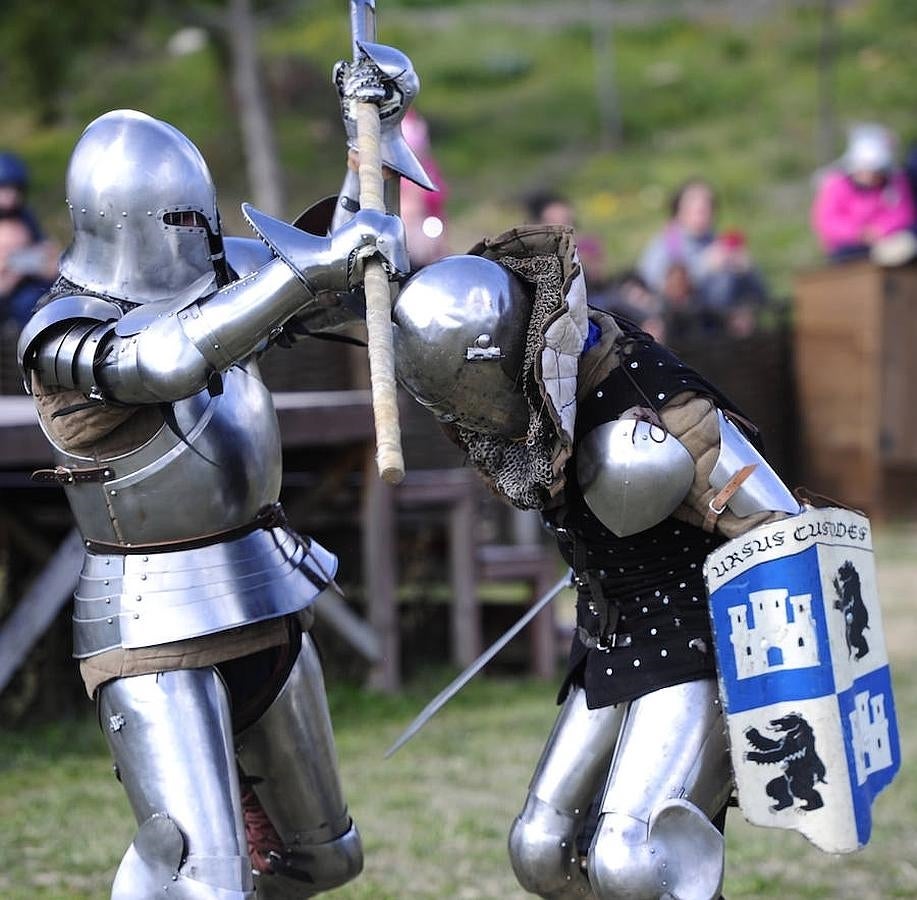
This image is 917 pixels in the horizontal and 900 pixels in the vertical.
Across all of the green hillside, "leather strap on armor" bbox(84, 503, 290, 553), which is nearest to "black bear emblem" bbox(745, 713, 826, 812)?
"leather strap on armor" bbox(84, 503, 290, 553)

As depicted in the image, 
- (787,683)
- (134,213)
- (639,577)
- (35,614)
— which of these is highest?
(134,213)

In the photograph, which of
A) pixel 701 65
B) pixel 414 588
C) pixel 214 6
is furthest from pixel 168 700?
pixel 701 65

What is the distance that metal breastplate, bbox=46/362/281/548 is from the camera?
3.73 metres

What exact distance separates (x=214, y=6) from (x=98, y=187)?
14113 millimetres

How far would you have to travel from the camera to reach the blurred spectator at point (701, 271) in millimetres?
10766

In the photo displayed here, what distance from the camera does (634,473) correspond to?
3535 mm

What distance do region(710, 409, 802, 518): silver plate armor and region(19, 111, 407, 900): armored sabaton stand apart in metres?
0.80

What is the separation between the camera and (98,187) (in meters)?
3.76

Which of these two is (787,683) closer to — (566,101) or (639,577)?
(639,577)

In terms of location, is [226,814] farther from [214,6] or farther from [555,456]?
[214,6]

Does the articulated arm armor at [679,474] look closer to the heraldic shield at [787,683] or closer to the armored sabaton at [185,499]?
the heraldic shield at [787,683]

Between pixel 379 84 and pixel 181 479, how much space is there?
99 cm

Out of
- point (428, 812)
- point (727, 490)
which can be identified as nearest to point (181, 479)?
point (727, 490)

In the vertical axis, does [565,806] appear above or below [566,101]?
below
